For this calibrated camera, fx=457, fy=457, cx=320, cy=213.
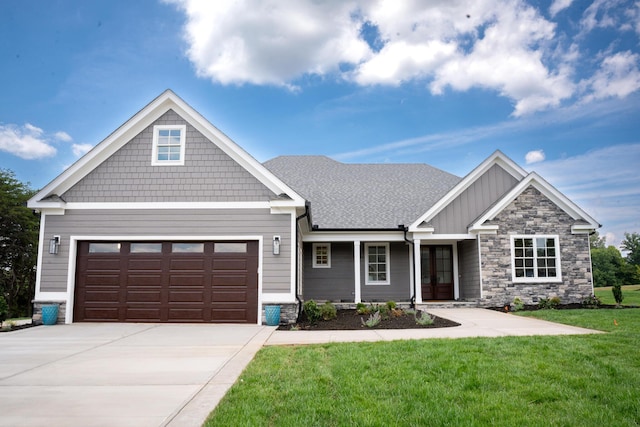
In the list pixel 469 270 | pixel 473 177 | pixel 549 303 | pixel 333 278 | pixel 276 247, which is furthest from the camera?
pixel 333 278

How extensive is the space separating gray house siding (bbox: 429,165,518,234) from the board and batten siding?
650cm

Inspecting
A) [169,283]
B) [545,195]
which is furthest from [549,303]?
[169,283]

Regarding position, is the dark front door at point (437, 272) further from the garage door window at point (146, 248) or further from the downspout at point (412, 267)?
the garage door window at point (146, 248)

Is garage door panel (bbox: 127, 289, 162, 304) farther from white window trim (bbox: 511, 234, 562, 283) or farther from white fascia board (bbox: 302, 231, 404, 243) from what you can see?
white window trim (bbox: 511, 234, 562, 283)

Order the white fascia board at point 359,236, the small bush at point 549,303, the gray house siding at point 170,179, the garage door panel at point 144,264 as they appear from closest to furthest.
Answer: the garage door panel at point 144,264
the gray house siding at point 170,179
the small bush at point 549,303
the white fascia board at point 359,236

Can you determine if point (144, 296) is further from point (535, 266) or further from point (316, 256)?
point (535, 266)

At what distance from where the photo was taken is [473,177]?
16.3m

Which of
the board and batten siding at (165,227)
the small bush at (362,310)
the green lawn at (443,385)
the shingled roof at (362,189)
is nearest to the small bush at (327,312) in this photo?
the small bush at (362,310)

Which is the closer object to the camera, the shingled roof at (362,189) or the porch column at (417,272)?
the porch column at (417,272)

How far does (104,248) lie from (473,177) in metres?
12.2

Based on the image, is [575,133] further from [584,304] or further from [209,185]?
[209,185]

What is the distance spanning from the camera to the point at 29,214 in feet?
88.5

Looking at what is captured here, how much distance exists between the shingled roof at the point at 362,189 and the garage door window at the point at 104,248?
6751 millimetres

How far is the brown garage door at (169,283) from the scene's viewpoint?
12047mm
